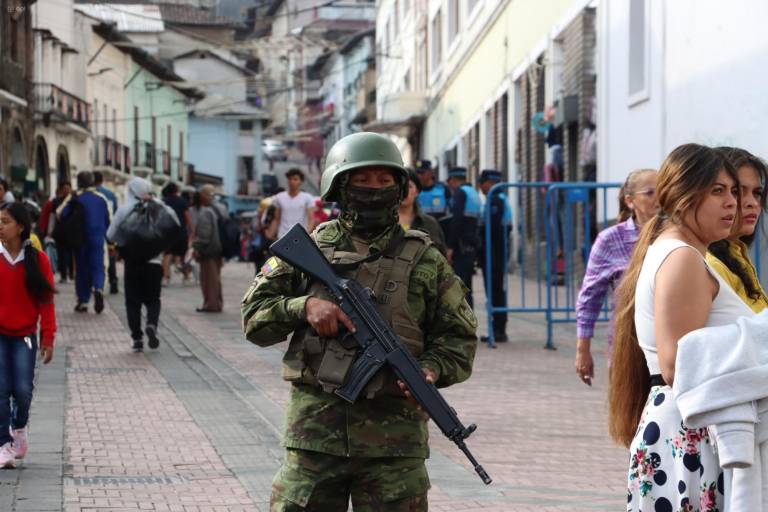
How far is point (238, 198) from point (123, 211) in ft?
243

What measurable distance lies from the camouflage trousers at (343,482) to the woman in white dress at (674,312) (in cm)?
63

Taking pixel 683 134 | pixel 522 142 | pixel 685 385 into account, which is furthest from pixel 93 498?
pixel 522 142

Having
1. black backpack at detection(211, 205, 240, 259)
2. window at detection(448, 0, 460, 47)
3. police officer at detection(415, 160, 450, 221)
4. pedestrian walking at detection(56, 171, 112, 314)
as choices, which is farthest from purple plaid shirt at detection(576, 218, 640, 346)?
window at detection(448, 0, 460, 47)

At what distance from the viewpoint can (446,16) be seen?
3841 centimetres

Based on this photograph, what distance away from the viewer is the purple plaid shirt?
7.17 meters

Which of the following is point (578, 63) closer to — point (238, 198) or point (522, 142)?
point (522, 142)

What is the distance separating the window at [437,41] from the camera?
41.0 metres

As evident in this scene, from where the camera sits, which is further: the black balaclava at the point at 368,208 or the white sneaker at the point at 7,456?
the white sneaker at the point at 7,456

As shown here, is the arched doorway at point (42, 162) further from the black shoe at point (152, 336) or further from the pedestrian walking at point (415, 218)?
the pedestrian walking at point (415, 218)

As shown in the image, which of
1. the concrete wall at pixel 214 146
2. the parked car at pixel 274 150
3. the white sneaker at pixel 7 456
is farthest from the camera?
the parked car at pixel 274 150

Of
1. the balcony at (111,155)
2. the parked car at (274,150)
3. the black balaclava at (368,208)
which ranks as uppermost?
the parked car at (274,150)

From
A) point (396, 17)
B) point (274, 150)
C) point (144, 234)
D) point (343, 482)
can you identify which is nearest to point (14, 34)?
point (396, 17)

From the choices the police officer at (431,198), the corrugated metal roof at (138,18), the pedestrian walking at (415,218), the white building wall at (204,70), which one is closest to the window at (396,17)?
the corrugated metal roof at (138,18)

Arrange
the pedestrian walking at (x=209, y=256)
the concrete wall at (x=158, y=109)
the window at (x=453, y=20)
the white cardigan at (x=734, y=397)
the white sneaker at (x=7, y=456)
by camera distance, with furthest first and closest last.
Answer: the concrete wall at (x=158, y=109)
the window at (x=453, y=20)
the pedestrian walking at (x=209, y=256)
the white sneaker at (x=7, y=456)
the white cardigan at (x=734, y=397)
